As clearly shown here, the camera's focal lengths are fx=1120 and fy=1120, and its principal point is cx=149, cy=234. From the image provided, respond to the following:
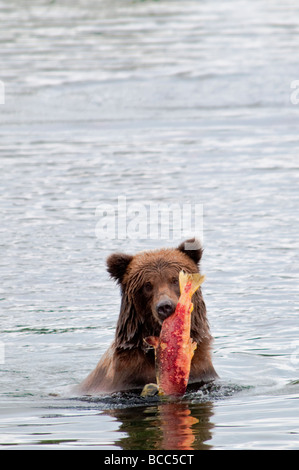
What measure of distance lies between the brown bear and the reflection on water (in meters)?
0.30

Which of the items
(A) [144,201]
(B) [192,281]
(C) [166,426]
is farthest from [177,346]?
(A) [144,201]

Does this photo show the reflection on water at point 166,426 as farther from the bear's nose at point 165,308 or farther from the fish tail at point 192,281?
the fish tail at point 192,281

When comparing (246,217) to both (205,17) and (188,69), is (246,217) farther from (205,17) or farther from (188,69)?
(205,17)

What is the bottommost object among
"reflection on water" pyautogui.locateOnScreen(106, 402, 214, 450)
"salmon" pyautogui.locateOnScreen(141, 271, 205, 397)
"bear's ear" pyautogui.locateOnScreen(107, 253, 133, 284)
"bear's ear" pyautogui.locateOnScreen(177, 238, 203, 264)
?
"reflection on water" pyautogui.locateOnScreen(106, 402, 214, 450)

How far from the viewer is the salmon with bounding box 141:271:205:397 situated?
765 cm

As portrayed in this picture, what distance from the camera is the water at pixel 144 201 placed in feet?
25.3

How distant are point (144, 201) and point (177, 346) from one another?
6.95 metres

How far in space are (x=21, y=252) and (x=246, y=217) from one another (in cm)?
286

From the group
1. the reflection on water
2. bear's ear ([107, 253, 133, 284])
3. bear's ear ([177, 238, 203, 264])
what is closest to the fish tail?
bear's ear ([177, 238, 203, 264])

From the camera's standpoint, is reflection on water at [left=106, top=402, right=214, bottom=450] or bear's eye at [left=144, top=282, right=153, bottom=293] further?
bear's eye at [left=144, top=282, right=153, bottom=293]

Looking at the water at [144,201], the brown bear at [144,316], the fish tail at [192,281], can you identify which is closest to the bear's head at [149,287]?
the brown bear at [144,316]

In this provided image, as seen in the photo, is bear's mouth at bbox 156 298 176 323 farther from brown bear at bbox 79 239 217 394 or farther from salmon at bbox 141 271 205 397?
brown bear at bbox 79 239 217 394

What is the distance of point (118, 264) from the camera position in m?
8.16

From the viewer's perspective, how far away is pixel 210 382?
8.12 m
